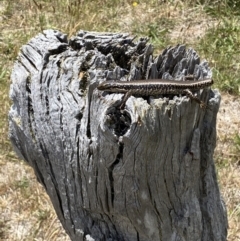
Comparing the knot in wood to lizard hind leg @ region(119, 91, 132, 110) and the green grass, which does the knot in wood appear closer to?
lizard hind leg @ region(119, 91, 132, 110)

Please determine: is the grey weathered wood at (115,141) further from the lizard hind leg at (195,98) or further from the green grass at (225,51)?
the green grass at (225,51)

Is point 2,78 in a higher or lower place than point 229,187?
higher

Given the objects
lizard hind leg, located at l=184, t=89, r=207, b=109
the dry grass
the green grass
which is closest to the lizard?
lizard hind leg, located at l=184, t=89, r=207, b=109

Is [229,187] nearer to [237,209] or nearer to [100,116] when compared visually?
[237,209]

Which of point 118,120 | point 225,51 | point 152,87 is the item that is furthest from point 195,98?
point 225,51

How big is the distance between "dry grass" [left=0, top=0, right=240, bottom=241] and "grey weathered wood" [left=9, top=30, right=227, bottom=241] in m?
1.72

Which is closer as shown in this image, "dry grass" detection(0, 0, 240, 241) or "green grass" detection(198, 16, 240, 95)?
"dry grass" detection(0, 0, 240, 241)

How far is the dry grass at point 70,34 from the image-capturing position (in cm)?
484

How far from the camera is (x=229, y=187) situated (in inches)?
199

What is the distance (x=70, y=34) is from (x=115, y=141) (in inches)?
168

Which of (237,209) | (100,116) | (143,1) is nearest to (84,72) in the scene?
(100,116)

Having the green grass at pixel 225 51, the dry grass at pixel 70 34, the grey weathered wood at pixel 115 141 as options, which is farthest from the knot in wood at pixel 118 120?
the green grass at pixel 225 51

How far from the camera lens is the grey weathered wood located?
2.66 meters

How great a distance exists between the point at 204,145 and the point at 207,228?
467mm
